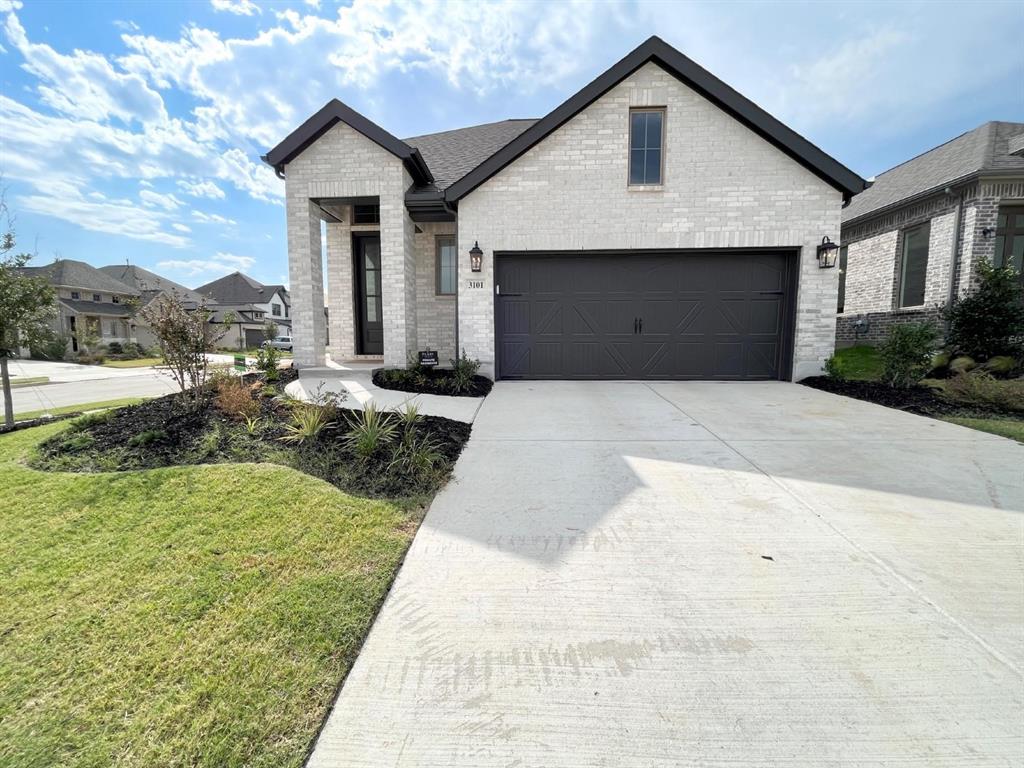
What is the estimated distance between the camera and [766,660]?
1.96 meters

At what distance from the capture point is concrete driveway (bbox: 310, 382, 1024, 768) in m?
1.62

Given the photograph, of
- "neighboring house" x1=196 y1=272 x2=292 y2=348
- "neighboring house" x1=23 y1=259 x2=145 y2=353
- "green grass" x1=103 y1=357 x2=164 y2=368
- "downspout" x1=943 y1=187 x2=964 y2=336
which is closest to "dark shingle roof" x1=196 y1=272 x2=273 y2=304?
"neighboring house" x1=196 y1=272 x2=292 y2=348

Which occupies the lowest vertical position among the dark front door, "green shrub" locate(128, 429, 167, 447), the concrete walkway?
"green shrub" locate(128, 429, 167, 447)

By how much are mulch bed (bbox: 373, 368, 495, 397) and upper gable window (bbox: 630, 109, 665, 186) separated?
16.1 feet

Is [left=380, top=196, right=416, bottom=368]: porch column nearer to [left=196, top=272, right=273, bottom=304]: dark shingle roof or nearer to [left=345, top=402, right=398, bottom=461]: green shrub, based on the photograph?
[left=345, top=402, right=398, bottom=461]: green shrub

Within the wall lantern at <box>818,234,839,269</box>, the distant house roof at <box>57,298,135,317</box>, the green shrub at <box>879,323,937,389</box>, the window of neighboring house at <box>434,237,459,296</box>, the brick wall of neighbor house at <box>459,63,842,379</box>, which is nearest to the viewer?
the green shrub at <box>879,323,937,389</box>

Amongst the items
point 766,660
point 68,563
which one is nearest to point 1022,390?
point 766,660

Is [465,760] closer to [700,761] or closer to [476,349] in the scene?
[700,761]

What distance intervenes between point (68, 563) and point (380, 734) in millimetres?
2439

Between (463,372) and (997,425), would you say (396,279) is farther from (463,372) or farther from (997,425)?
(997,425)

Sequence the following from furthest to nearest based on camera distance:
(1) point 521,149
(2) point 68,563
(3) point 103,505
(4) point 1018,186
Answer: (4) point 1018,186 < (1) point 521,149 < (3) point 103,505 < (2) point 68,563

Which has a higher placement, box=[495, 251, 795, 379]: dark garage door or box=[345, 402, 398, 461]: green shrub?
box=[495, 251, 795, 379]: dark garage door

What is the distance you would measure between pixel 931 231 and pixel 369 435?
49.0 feet

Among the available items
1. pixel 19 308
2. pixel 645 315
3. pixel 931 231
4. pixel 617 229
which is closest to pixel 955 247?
pixel 931 231
